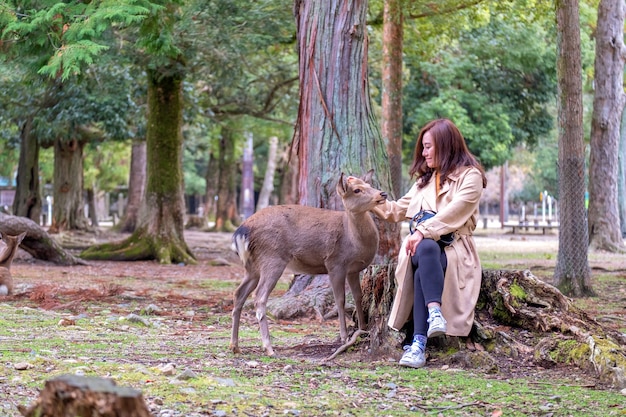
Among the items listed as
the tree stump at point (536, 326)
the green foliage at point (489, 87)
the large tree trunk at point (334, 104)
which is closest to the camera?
the tree stump at point (536, 326)

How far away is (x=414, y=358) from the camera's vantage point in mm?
6391

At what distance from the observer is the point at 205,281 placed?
14891 mm

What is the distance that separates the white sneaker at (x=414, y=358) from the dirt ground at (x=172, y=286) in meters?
0.24

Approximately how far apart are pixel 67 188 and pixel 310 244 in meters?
23.7

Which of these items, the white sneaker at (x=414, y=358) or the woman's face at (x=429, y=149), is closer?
the white sneaker at (x=414, y=358)

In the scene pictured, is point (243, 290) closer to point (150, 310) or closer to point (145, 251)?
point (150, 310)

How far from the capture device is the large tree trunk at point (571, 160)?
12438 millimetres

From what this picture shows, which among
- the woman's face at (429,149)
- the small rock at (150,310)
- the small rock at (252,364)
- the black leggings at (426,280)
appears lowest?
the small rock at (150,310)

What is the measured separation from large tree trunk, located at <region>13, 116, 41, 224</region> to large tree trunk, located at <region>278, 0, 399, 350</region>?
18.6 meters

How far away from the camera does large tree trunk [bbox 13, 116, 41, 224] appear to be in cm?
2758

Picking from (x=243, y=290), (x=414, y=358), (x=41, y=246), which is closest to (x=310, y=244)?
(x=243, y=290)

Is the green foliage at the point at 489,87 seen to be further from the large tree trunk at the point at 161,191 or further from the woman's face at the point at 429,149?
the woman's face at the point at 429,149

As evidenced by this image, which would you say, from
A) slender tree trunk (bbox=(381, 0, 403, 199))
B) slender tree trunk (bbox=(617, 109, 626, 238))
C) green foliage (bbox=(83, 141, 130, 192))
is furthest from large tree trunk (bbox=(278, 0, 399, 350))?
green foliage (bbox=(83, 141, 130, 192))

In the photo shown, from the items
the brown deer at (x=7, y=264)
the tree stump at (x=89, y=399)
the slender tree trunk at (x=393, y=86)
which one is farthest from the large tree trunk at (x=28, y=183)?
the tree stump at (x=89, y=399)
